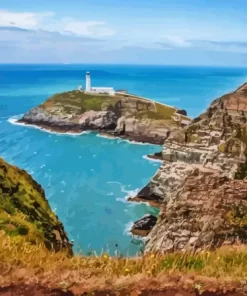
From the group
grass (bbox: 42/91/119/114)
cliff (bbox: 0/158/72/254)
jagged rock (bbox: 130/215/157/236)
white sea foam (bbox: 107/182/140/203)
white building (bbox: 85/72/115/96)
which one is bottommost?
white sea foam (bbox: 107/182/140/203)

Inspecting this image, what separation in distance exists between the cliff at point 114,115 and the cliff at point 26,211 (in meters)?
31.2

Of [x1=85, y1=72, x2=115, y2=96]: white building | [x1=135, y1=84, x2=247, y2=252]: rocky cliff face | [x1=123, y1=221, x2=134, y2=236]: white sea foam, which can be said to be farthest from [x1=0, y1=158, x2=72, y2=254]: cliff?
[x1=85, y1=72, x2=115, y2=96]: white building

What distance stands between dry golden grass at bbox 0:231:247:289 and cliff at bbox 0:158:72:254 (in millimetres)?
490

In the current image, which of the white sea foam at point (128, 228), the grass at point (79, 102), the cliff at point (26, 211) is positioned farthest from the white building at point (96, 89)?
the cliff at point (26, 211)

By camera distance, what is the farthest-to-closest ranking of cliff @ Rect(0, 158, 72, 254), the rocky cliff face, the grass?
the grass, the rocky cliff face, cliff @ Rect(0, 158, 72, 254)

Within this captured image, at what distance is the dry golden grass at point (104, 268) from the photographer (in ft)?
11.2

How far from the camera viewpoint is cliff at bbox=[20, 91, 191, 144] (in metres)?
38.3

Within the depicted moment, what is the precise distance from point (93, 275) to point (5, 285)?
570mm

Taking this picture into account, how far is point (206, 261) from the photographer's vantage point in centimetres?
398

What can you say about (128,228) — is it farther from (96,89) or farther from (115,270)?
(96,89)

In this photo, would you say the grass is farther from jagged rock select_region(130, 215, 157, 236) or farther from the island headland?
jagged rock select_region(130, 215, 157, 236)

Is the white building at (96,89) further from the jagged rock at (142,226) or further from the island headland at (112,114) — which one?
the jagged rock at (142,226)

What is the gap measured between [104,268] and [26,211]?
1812 mm

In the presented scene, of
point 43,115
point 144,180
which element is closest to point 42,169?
point 144,180
